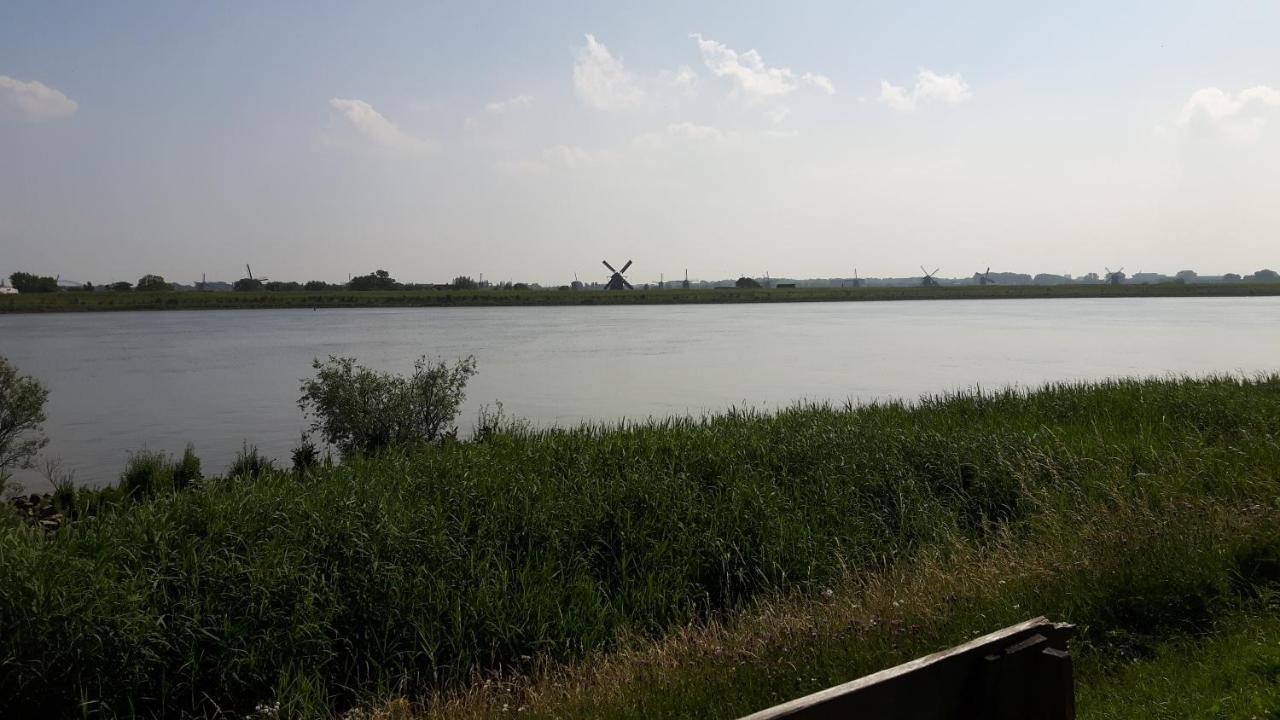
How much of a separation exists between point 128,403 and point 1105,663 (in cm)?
2102

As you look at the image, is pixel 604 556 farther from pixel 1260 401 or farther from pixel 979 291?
pixel 979 291

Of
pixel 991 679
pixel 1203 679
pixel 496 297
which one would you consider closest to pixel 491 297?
pixel 496 297

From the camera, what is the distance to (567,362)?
28.7 metres

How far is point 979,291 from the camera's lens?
106 m

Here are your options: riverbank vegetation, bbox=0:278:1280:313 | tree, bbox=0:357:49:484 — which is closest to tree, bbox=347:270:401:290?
riverbank vegetation, bbox=0:278:1280:313

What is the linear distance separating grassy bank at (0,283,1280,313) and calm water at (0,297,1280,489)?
22966 millimetres

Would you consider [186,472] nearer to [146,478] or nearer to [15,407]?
[146,478]

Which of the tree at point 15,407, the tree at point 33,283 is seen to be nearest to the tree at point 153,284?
the tree at point 33,283

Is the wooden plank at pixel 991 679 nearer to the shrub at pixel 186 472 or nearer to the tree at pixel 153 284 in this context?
the shrub at pixel 186 472

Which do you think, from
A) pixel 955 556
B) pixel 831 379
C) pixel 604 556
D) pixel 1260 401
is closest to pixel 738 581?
pixel 604 556

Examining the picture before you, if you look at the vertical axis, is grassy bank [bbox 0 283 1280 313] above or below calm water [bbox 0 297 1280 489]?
above

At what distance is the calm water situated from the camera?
1764 cm

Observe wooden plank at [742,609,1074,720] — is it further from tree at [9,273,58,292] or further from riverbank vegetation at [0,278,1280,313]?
tree at [9,273,58,292]

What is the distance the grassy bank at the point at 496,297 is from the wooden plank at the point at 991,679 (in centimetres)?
7687
